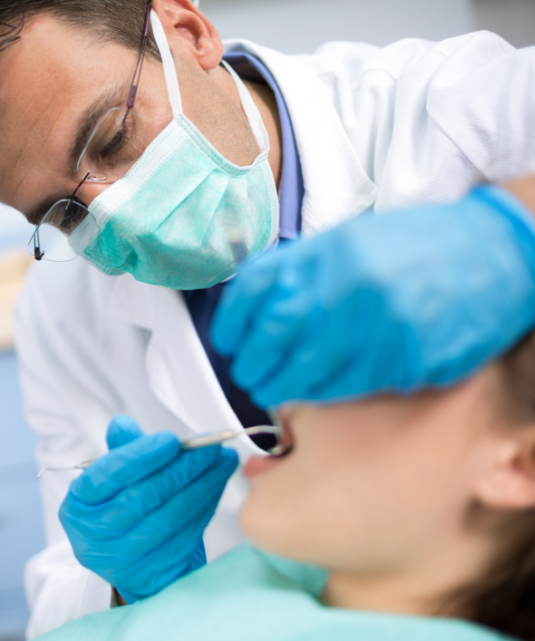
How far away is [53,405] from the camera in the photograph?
4.35ft

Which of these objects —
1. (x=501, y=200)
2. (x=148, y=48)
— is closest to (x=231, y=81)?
(x=148, y=48)

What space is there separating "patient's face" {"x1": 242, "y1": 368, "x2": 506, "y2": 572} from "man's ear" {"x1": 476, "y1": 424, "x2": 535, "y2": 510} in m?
0.01

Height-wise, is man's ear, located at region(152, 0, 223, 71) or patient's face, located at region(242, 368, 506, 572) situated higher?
man's ear, located at region(152, 0, 223, 71)

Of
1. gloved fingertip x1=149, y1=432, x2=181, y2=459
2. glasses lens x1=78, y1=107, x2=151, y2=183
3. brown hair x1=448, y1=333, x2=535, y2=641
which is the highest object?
glasses lens x1=78, y1=107, x2=151, y2=183

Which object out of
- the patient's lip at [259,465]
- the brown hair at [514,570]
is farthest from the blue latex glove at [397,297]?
the patient's lip at [259,465]

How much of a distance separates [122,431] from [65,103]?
52 centimetres

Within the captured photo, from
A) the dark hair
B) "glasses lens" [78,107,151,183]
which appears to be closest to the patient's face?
"glasses lens" [78,107,151,183]

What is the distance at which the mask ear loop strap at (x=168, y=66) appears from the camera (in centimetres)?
93

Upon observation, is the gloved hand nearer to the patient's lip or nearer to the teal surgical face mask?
the patient's lip

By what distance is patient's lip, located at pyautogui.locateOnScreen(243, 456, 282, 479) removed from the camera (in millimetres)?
591

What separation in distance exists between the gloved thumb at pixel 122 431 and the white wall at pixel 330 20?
1.32m

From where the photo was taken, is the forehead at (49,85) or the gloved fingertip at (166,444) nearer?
the gloved fingertip at (166,444)

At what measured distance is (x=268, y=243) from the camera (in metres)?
1.04

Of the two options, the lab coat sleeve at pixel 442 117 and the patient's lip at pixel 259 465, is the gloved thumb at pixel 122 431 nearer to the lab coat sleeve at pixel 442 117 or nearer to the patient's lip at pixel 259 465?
the patient's lip at pixel 259 465
